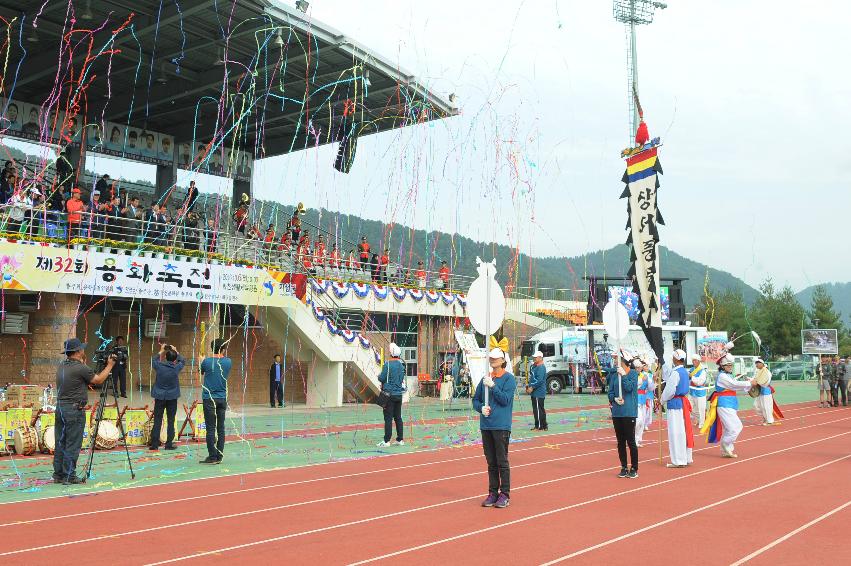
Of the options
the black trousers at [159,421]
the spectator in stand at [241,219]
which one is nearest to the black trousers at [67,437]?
the black trousers at [159,421]

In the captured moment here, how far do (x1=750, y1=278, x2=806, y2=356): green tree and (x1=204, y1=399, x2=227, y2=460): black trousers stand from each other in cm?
5761

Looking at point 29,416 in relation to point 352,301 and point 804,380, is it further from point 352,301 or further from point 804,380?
point 804,380

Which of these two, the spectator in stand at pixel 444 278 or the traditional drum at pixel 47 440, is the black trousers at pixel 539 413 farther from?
the spectator in stand at pixel 444 278

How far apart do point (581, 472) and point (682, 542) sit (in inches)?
180

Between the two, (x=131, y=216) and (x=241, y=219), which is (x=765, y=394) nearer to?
(x=241, y=219)

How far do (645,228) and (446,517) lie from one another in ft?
27.7

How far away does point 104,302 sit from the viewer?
22469mm

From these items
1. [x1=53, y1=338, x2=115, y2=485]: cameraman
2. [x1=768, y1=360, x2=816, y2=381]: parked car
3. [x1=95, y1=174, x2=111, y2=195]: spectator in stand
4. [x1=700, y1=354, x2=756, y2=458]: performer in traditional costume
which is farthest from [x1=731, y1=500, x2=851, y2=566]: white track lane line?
[x1=768, y1=360, x2=816, y2=381]: parked car

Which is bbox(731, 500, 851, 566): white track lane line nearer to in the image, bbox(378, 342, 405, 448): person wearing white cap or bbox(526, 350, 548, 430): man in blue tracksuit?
bbox(378, 342, 405, 448): person wearing white cap

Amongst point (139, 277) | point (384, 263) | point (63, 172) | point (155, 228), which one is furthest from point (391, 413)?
point (384, 263)

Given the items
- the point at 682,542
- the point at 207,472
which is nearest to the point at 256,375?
the point at 207,472

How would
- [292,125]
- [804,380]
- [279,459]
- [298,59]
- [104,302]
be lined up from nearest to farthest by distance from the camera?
1. [279,459]
2. [104,302]
3. [298,59]
4. [292,125]
5. [804,380]

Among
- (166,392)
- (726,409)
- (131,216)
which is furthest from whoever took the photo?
(131,216)

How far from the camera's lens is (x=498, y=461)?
27.8ft
